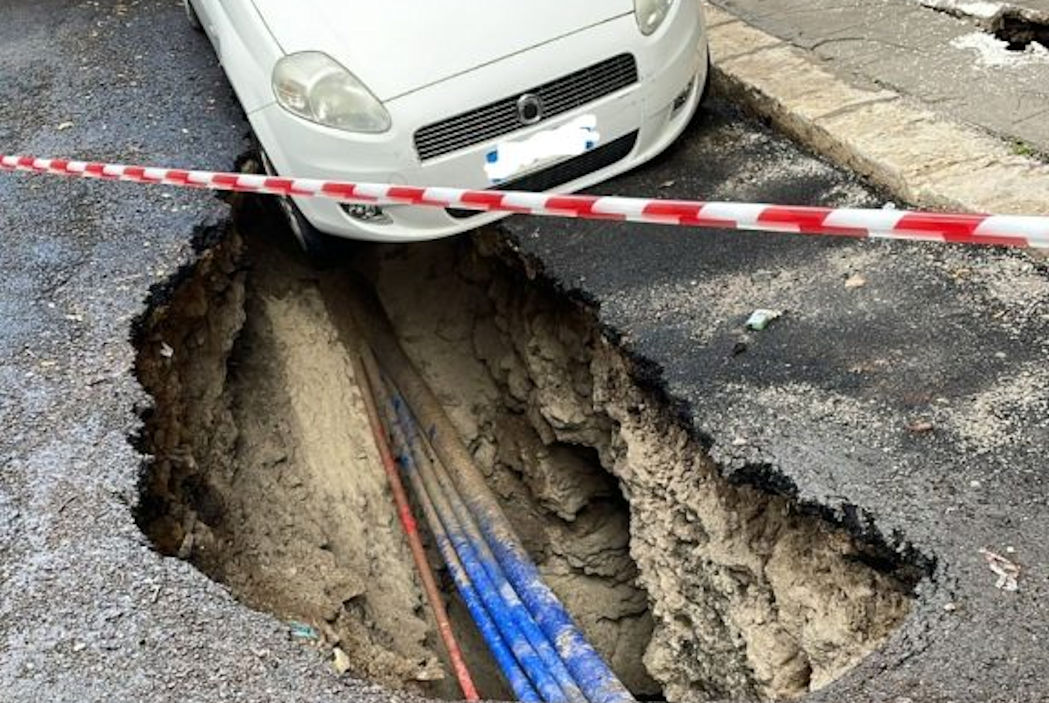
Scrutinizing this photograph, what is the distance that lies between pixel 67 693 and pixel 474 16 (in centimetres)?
307

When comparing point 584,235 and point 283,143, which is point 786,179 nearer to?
point 584,235

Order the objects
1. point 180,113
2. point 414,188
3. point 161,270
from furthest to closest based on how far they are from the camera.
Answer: point 180,113 < point 161,270 < point 414,188

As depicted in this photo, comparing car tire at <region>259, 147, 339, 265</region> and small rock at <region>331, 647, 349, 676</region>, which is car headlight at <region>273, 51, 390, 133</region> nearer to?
car tire at <region>259, 147, 339, 265</region>

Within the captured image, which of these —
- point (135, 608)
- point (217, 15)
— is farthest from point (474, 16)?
point (135, 608)

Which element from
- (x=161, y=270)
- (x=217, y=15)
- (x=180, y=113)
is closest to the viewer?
(x=161, y=270)

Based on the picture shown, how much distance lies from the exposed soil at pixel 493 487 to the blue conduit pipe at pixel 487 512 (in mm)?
102

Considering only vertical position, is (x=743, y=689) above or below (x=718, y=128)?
below

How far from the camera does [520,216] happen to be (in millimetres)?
5297

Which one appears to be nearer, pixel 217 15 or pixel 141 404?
pixel 141 404

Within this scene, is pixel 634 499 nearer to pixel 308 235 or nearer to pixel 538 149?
pixel 538 149

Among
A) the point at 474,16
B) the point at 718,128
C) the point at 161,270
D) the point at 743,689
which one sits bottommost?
the point at 743,689

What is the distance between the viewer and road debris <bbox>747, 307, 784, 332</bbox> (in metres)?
4.29

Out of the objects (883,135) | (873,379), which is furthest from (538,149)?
(873,379)

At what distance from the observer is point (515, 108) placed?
4895 mm
